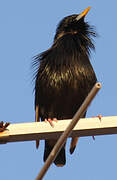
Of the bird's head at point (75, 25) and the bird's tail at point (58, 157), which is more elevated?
the bird's head at point (75, 25)

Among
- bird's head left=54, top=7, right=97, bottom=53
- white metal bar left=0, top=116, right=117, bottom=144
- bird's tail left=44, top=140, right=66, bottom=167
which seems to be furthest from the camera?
bird's head left=54, top=7, right=97, bottom=53

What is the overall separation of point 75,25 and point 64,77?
3.83 ft

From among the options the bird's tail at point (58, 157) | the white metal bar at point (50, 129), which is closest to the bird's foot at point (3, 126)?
the white metal bar at point (50, 129)

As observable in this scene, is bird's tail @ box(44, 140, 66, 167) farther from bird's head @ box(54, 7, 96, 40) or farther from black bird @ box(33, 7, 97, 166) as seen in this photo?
bird's head @ box(54, 7, 96, 40)

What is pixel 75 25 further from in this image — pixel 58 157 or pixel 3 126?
pixel 3 126

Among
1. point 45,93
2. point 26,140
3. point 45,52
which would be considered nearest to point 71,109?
point 45,93

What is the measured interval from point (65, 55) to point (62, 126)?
127 inches

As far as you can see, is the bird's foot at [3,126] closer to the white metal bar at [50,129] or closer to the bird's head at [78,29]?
the white metal bar at [50,129]

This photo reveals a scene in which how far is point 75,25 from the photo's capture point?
7727 millimetres

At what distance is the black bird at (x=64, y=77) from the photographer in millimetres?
6930

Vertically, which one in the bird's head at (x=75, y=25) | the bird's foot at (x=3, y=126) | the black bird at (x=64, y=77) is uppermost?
the bird's head at (x=75, y=25)

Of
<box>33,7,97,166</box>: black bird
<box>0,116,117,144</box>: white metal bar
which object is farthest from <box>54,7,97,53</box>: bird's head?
<box>0,116,117,144</box>: white metal bar

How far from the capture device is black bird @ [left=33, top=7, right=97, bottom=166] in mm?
6930

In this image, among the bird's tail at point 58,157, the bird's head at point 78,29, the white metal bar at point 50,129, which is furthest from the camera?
the bird's head at point 78,29
